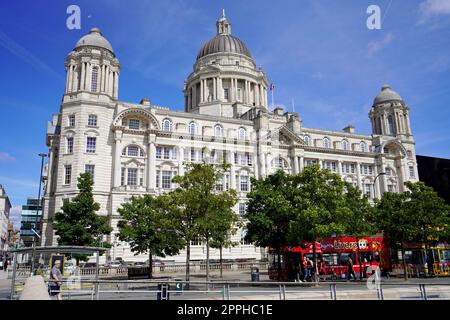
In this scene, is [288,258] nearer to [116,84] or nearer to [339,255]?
[339,255]

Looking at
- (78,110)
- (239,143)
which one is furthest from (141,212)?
(239,143)

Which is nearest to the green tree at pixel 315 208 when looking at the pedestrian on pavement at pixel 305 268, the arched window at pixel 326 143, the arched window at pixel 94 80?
the pedestrian on pavement at pixel 305 268

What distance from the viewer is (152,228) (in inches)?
1329

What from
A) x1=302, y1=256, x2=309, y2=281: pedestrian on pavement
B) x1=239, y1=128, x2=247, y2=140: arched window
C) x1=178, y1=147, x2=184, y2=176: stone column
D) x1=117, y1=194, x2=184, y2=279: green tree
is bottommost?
x1=302, y1=256, x2=309, y2=281: pedestrian on pavement

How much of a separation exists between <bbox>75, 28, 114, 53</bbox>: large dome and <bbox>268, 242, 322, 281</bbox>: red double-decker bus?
46.0m

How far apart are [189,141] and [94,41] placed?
2245cm

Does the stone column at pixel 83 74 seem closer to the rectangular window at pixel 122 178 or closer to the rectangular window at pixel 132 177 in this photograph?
the rectangular window at pixel 122 178

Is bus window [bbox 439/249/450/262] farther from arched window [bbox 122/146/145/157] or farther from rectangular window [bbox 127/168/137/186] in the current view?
arched window [bbox 122/146/145/157]

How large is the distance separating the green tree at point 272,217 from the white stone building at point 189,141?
18.1 m

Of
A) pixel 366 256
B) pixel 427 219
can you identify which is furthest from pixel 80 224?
pixel 427 219

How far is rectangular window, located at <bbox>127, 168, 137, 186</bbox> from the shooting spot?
197 ft

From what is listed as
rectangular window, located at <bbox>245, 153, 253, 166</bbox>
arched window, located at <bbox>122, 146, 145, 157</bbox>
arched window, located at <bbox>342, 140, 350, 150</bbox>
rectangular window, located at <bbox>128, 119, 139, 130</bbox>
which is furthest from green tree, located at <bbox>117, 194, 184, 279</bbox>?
arched window, located at <bbox>342, 140, 350, 150</bbox>

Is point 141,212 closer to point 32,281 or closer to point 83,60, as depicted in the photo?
point 32,281
